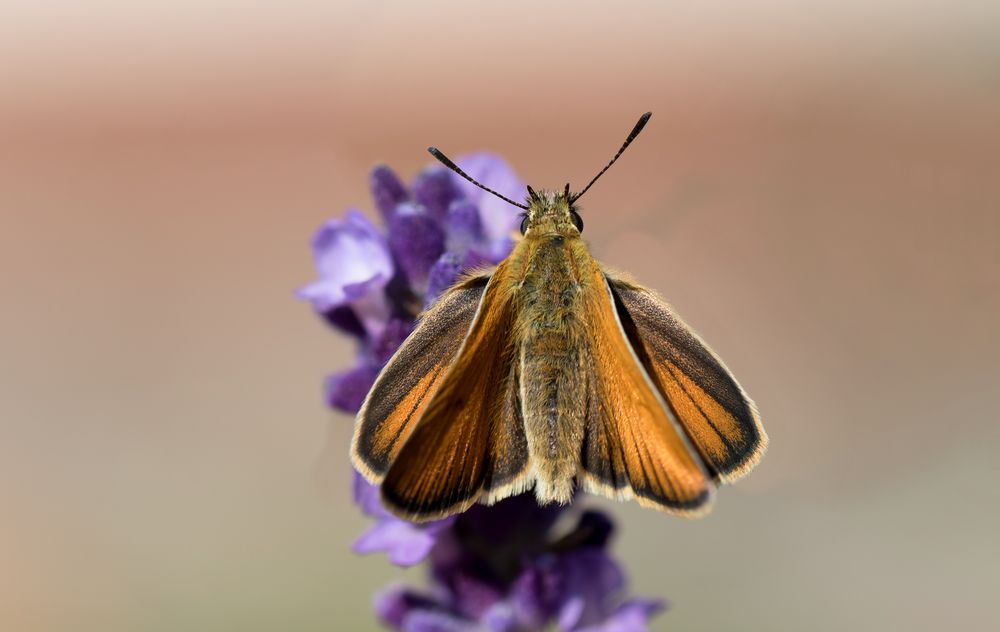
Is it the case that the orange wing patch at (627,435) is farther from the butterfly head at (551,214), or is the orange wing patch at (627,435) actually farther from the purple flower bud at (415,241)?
the purple flower bud at (415,241)

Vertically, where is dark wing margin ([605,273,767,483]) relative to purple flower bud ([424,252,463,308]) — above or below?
below

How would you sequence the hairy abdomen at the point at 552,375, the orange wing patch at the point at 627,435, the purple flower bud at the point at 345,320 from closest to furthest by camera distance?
1. the orange wing patch at the point at 627,435
2. the hairy abdomen at the point at 552,375
3. the purple flower bud at the point at 345,320

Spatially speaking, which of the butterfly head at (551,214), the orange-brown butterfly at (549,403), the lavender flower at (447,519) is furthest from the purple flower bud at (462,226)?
the orange-brown butterfly at (549,403)

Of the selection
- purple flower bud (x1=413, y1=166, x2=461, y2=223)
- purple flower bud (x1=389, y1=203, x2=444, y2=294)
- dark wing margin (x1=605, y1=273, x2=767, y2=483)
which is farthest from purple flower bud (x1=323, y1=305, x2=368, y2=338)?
dark wing margin (x1=605, y1=273, x2=767, y2=483)

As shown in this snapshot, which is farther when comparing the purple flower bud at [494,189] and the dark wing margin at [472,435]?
the purple flower bud at [494,189]

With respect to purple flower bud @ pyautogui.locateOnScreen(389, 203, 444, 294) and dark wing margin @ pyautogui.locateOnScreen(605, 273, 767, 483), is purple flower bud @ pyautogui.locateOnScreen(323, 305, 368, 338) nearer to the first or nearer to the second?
purple flower bud @ pyautogui.locateOnScreen(389, 203, 444, 294)

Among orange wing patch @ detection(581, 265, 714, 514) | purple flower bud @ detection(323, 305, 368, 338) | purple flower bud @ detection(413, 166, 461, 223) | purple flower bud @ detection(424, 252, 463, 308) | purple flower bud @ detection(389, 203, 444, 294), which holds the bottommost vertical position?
orange wing patch @ detection(581, 265, 714, 514)
